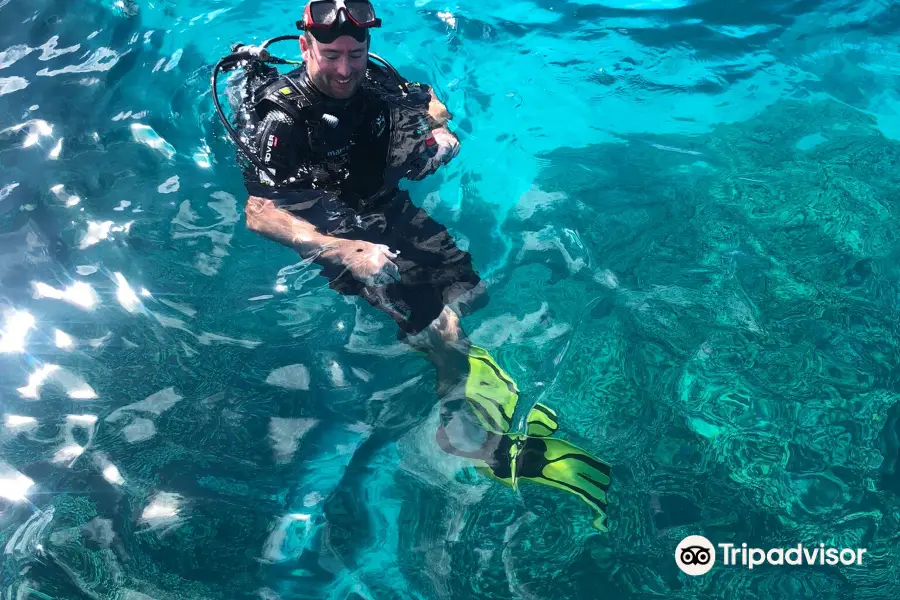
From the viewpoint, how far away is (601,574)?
307 cm

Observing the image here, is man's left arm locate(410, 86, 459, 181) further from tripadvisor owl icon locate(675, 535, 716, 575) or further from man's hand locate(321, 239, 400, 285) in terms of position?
tripadvisor owl icon locate(675, 535, 716, 575)

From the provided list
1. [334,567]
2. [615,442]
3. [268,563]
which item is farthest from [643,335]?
[268,563]

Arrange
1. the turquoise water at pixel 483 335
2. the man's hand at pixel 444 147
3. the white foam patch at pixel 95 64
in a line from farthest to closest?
the white foam patch at pixel 95 64 → the man's hand at pixel 444 147 → the turquoise water at pixel 483 335

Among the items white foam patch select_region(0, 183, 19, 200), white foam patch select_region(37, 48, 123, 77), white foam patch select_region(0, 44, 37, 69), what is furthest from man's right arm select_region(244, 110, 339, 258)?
white foam patch select_region(0, 44, 37, 69)

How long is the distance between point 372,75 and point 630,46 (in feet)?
9.90

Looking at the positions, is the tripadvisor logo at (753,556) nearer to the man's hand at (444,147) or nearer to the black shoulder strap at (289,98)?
the man's hand at (444,147)

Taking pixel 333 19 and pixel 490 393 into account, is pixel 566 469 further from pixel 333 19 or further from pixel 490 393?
pixel 333 19

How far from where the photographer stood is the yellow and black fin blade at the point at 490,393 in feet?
11.8

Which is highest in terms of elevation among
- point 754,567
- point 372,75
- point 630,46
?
point 372,75

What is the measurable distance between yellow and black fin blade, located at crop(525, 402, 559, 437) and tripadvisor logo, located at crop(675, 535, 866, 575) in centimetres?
84

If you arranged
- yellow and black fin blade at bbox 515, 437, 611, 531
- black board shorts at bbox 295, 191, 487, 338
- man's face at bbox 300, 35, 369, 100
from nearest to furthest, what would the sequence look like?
yellow and black fin blade at bbox 515, 437, 611, 531, man's face at bbox 300, 35, 369, 100, black board shorts at bbox 295, 191, 487, 338

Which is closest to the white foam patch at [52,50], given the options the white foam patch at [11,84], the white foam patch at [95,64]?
the white foam patch at [95,64]

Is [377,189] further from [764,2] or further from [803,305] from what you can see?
[764,2]

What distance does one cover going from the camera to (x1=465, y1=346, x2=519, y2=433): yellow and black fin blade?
3.58 m
